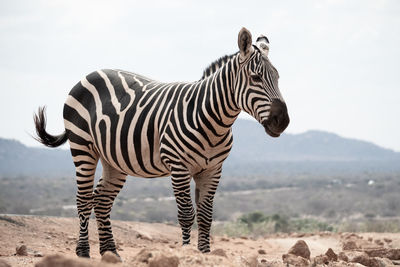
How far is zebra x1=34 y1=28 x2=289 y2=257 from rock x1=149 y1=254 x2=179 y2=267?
1828 mm

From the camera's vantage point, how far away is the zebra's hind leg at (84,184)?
776 cm

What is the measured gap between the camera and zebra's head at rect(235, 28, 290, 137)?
6098 mm

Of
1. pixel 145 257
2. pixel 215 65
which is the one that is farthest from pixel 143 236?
pixel 145 257

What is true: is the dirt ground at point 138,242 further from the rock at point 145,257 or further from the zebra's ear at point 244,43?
the zebra's ear at point 244,43

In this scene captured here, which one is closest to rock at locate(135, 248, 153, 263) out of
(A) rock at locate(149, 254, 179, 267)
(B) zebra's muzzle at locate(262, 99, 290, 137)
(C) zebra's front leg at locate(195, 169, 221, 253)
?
(A) rock at locate(149, 254, 179, 267)

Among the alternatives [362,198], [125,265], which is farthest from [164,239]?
[362,198]

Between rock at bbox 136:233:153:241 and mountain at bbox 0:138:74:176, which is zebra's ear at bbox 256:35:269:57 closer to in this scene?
rock at bbox 136:233:153:241

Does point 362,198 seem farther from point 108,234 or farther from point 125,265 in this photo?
point 125,265

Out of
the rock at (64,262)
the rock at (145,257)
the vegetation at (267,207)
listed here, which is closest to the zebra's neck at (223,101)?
the rock at (145,257)

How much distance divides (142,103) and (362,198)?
126 ft

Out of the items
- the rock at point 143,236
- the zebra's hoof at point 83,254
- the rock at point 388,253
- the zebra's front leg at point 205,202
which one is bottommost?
the rock at point 143,236

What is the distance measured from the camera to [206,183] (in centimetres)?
704

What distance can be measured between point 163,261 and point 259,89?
236cm

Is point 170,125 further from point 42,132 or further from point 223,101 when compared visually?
point 42,132
